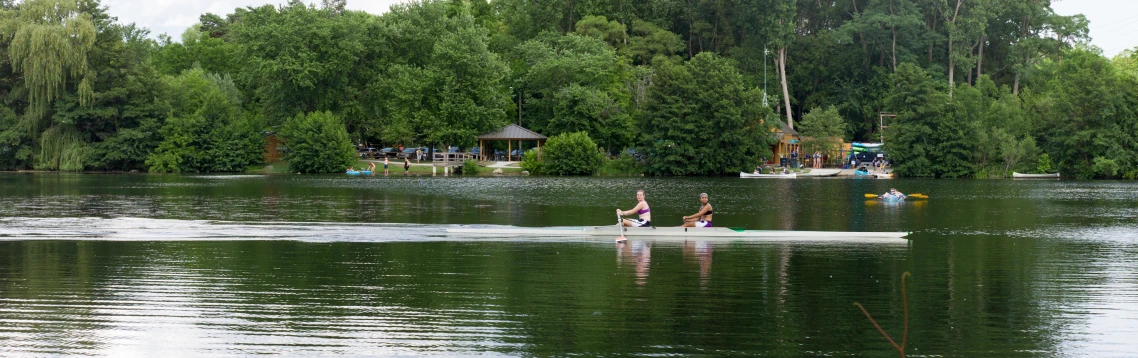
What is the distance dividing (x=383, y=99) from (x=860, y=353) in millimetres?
73794

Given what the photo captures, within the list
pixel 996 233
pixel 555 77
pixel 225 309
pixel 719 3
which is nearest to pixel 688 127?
pixel 555 77

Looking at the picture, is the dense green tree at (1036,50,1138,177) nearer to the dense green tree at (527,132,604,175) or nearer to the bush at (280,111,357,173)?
the dense green tree at (527,132,604,175)

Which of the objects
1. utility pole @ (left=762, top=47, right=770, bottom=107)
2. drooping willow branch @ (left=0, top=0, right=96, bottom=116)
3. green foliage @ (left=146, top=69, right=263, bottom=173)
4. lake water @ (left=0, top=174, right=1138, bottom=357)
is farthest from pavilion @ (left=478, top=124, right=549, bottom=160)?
lake water @ (left=0, top=174, right=1138, bottom=357)

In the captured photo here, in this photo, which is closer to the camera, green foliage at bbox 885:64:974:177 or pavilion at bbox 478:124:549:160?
green foliage at bbox 885:64:974:177

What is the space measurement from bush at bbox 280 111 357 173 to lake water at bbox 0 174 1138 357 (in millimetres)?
43292

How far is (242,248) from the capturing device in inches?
918

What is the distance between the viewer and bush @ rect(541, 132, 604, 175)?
244 feet

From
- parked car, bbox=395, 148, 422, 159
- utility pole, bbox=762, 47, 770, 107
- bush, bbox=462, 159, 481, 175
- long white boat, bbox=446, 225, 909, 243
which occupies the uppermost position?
utility pole, bbox=762, 47, 770, 107

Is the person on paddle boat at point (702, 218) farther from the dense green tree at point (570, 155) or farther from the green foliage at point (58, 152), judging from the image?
the green foliage at point (58, 152)

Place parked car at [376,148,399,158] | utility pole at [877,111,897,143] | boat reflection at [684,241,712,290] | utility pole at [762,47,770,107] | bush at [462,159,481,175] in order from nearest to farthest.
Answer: boat reflection at [684,241,712,290] → bush at [462,159,481,175] → utility pole at [762,47,770,107] → utility pole at [877,111,897,143] → parked car at [376,148,399,158]

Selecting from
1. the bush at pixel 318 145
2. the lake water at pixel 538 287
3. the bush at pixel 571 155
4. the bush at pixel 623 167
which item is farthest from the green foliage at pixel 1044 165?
the bush at pixel 318 145

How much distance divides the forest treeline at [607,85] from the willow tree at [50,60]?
0.16 m

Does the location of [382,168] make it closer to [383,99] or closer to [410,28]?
[383,99]

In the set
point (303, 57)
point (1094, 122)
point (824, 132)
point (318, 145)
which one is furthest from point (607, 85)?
point (1094, 122)
